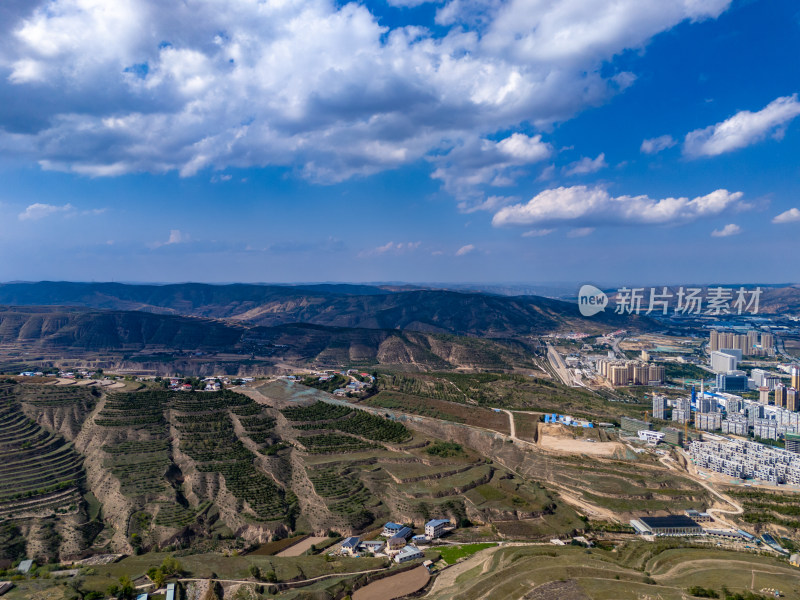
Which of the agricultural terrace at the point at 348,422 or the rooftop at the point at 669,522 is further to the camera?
the agricultural terrace at the point at 348,422

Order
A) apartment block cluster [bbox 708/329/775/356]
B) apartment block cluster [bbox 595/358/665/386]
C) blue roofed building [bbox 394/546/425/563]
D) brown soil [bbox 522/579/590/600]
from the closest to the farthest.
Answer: brown soil [bbox 522/579/590/600]
blue roofed building [bbox 394/546/425/563]
apartment block cluster [bbox 595/358/665/386]
apartment block cluster [bbox 708/329/775/356]

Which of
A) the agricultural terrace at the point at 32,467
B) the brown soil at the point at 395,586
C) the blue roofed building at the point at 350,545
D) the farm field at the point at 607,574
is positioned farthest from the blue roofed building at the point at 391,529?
the agricultural terrace at the point at 32,467

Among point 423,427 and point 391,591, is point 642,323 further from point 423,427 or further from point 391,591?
point 391,591

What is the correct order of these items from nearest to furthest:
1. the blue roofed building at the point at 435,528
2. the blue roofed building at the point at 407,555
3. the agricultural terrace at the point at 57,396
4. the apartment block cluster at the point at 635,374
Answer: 1. the blue roofed building at the point at 407,555
2. the blue roofed building at the point at 435,528
3. the agricultural terrace at the point at 57,396
4. the apartment block cluster at the point at 635,374

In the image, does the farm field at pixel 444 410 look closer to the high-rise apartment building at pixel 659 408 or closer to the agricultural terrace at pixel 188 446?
the agricultural terrace at pixel 188 446

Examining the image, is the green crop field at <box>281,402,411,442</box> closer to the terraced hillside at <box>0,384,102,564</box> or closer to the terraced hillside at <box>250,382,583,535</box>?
the terraced hillside at <box>250,382,583,535</box>

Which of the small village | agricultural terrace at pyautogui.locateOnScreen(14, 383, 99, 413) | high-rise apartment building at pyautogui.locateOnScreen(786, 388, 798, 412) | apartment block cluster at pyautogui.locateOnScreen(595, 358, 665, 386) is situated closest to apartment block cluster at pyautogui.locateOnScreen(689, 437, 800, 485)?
high-rise apartment building at pyautogui.locateOnScreen(786, 388, 798, 412)
